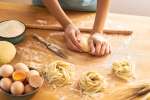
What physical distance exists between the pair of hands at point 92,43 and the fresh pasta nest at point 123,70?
0.31 feet

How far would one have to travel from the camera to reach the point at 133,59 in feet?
3.67

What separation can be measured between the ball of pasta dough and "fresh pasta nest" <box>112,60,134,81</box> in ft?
1.19

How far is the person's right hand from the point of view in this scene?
1.14 metres

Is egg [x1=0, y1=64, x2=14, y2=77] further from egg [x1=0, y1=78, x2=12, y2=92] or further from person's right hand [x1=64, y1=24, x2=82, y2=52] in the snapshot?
person's right hand [x1=64, y1=24, x2=82, y2=52]

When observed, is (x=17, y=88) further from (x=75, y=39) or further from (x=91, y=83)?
(x=75, y=39)

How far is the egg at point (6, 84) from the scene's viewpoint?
0.88 metres

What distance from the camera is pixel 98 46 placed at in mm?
1135

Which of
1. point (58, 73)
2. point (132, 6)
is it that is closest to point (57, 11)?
point (58, 73)

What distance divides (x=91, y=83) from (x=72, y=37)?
0.82 feet

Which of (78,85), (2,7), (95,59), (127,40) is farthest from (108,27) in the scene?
(2,7)

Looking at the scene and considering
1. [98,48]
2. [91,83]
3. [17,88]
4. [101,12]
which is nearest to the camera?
A: [17,88]

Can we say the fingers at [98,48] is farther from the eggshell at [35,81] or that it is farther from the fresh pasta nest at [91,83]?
the eggshell at [35,81]

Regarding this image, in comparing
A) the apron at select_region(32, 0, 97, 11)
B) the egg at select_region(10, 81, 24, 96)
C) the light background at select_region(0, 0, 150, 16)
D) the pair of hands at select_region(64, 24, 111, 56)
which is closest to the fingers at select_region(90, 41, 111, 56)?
the pair of hands at select_region(64, 24, 111, 56)

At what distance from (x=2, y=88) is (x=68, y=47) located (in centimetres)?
35
